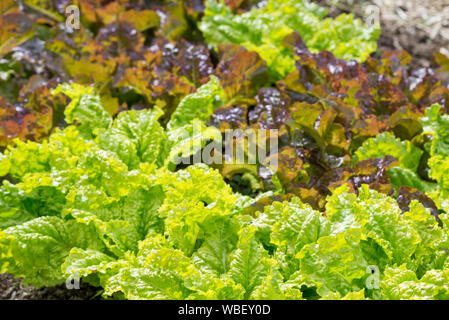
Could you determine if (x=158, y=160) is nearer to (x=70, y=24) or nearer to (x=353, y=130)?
(x=353, y=130)

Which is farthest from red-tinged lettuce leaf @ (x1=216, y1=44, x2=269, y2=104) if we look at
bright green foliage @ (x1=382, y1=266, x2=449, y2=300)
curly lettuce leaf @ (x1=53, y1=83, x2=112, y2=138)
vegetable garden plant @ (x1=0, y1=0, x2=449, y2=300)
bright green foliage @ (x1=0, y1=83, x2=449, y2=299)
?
bright green foliage @ (x1=382, y1=266, x2=449, y2=300)

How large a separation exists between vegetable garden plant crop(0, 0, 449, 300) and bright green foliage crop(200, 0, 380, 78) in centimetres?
1

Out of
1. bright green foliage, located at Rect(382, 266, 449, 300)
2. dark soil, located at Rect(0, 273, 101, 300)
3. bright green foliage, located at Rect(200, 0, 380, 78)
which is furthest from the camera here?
bright green foliage, located at Rect(200, 0, 380, 78)

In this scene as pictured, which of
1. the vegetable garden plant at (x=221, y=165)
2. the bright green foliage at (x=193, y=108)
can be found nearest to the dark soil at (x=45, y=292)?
the vegetable garden plant at (x=221, y=165)

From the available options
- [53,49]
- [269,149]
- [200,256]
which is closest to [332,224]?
[200,256]

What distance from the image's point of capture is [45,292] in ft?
8.77

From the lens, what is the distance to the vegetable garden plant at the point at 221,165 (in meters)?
2.04

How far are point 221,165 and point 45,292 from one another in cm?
105

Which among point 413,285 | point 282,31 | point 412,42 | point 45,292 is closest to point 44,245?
point 45,292

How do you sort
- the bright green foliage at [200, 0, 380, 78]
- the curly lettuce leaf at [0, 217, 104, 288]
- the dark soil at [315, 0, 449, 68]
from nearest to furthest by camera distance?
the curly lettuce leaf at [0, 217, 104, 288] → the bright green foliage at [200, 0, 380, 78] → the dark soil at [315, 0, 449, 68]

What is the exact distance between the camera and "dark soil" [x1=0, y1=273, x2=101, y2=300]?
264cm

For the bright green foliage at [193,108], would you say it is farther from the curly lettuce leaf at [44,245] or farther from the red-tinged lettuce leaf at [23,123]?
the curly lettuce leaf at [44,245]

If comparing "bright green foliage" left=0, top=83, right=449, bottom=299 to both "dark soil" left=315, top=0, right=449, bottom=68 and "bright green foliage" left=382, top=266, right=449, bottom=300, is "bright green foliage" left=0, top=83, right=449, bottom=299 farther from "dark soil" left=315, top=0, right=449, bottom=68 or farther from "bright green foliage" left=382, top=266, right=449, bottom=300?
"dark soil" left=315, top=0, right=449, bottom=68

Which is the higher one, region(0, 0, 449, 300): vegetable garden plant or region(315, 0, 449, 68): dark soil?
region(315, 0, 449, 68): dark soil
